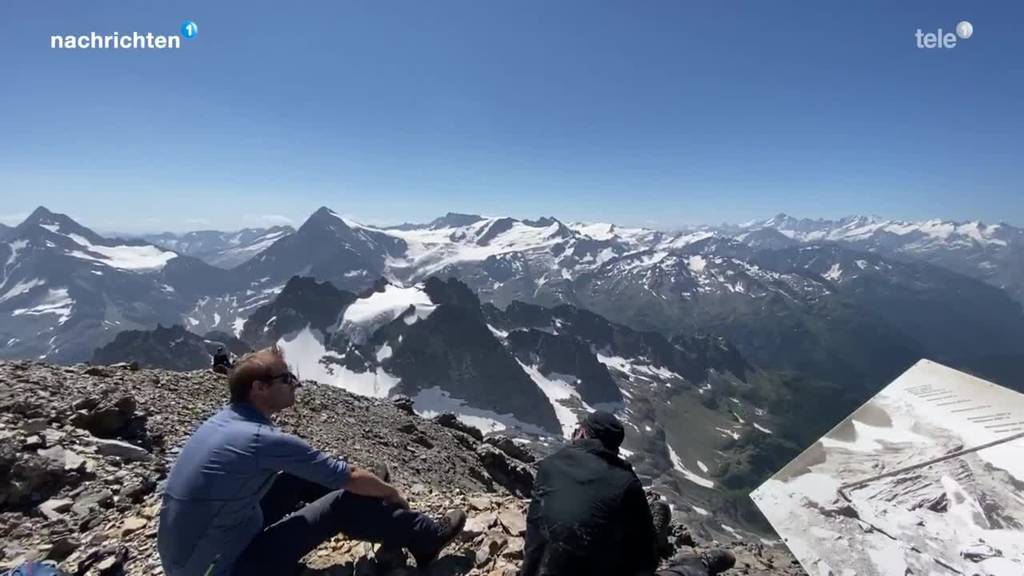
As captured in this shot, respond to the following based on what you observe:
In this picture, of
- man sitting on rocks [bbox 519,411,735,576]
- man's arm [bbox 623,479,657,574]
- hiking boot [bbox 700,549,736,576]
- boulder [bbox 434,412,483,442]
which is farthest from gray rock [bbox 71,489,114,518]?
boulder [bbox 434,412,483,442]

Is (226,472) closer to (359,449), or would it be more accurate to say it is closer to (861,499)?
(861,499)

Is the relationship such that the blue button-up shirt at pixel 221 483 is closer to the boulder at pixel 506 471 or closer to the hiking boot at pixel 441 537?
the hiking boot at pixel 441 537

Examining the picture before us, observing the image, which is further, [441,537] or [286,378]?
[441,537]

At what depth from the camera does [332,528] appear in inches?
264

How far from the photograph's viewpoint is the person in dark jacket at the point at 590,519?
241 inches

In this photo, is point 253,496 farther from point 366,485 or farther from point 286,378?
point 286,378

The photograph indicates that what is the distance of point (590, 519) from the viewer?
6184 millimetres

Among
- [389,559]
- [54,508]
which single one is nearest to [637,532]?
[389,559]

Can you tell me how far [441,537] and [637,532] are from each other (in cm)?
286

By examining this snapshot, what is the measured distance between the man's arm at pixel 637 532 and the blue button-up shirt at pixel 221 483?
3.60 meters

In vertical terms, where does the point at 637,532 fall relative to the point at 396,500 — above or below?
below

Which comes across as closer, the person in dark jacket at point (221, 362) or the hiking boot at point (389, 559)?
the hiking boot at point (389, 559)

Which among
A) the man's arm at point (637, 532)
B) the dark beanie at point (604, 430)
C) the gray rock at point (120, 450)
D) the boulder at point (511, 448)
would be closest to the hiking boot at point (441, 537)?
the dark beanie at point (604, 430)

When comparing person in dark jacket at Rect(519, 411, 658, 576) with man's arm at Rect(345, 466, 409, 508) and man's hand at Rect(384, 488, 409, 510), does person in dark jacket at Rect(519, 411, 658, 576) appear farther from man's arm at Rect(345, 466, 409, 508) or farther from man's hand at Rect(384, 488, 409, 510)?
man's arm at Rect(345, 466, 409, 508)
